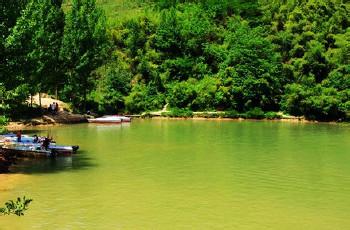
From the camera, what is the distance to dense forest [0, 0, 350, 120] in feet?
196

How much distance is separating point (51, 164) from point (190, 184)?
8747 mm

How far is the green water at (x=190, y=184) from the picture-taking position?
64.3 ft

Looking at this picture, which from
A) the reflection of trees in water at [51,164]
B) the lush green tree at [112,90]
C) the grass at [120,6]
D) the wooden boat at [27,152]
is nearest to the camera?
the reflection of trees in water at [51,164]

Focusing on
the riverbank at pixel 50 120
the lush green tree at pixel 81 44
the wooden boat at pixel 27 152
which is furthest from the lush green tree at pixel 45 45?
the wooden boat at pixel 27 152

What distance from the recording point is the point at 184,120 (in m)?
62.8

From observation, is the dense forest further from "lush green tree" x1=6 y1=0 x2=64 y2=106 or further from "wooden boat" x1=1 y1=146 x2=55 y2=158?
"wooden boat" x1=1 y1=146 x2=55 y2=158

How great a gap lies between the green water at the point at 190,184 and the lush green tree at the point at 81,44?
53.8 ft

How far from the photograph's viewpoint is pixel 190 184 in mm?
25781

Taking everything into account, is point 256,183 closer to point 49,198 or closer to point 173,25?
point 49,198

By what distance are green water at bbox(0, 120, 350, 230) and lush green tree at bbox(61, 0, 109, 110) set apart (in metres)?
16.4

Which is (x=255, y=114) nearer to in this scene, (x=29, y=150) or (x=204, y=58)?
(x=204, y=58)

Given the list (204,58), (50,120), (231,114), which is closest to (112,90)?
(204,58)

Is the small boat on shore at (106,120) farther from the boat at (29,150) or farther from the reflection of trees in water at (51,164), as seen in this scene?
the boat at (29,150)

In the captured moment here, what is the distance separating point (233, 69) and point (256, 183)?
41.1 m
